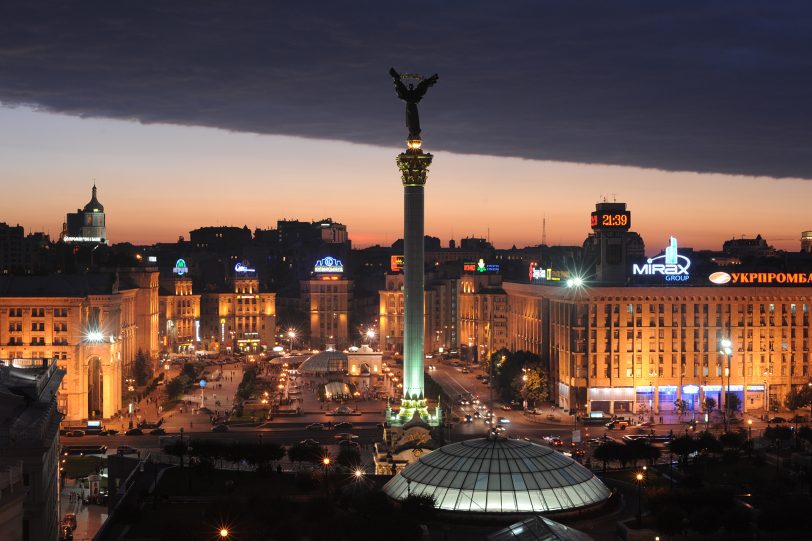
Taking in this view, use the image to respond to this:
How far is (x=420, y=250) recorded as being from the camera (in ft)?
342

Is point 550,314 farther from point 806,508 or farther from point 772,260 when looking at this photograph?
point 806,508

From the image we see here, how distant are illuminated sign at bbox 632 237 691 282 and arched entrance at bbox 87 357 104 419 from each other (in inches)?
2217

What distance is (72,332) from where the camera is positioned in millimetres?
111438

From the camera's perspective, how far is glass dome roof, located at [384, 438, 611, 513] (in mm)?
58344

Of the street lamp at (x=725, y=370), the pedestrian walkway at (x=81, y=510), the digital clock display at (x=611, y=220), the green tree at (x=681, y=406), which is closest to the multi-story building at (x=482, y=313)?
the digital clock display at (x=611, y=220)

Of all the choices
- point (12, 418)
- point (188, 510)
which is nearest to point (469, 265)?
point (188, 510)

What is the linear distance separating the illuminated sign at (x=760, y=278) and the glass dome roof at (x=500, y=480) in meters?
62.4

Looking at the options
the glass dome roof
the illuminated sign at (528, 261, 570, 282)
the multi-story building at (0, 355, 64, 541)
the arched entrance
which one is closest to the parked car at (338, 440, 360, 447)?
the glass dome roof

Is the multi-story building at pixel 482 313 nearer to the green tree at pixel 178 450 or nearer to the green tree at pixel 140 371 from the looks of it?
the green tree at pixel 140 371

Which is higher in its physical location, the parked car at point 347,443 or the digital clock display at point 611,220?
the digital clock display at point 611,220

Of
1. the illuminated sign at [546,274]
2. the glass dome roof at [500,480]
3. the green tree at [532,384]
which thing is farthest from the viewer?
the illuminated sign at [546,274]

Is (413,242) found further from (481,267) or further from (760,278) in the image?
(481,267)

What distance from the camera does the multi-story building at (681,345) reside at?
119m

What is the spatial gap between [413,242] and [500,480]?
47.0 m
